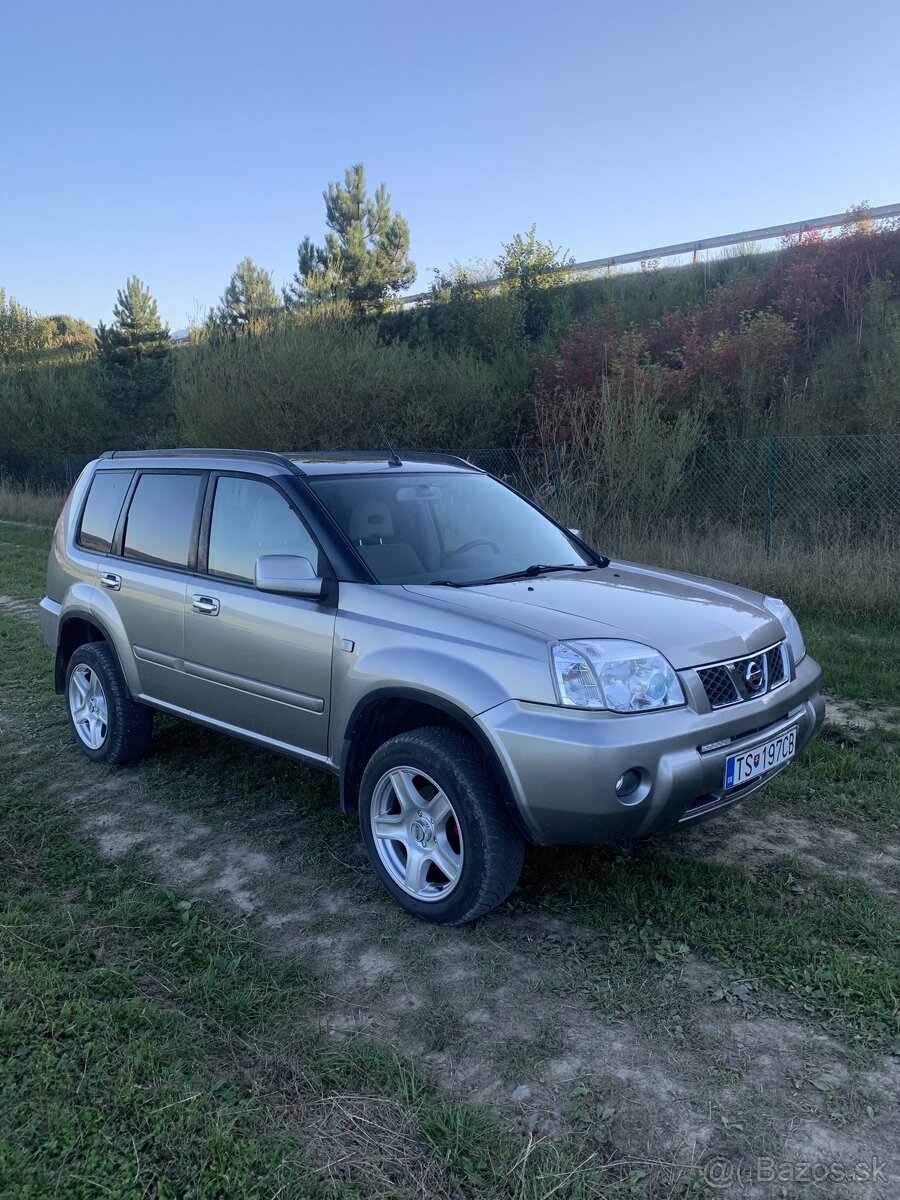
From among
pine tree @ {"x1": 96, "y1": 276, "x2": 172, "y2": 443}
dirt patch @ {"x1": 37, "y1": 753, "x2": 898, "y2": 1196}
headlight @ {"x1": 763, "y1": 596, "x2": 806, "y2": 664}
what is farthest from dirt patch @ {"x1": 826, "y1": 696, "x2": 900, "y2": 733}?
pine tree @ {"x1": 96, "y1": 276, "x2": 172, "y2": 443}

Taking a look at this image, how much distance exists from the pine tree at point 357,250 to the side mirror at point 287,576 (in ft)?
109

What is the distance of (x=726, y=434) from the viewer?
1523 cm

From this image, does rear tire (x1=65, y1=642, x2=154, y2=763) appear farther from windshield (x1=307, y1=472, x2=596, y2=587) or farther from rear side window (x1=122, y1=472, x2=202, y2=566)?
Result: windshield (x1=307, y1=472, x2=596, y2=587)

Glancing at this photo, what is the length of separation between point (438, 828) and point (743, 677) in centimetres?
129

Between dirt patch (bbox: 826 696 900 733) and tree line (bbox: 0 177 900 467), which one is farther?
tree line (bbox: 0 177 900 467)

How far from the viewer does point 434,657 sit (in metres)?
3.25

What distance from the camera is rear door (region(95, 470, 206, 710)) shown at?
4.44 meters

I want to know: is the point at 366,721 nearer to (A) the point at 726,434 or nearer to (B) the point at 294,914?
(B) the point at 294,914

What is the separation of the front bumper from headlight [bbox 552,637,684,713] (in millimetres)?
45

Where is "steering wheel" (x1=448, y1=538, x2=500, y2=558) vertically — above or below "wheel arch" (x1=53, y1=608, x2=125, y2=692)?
above

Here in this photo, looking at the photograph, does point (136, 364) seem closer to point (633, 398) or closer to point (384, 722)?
point (633, 398)

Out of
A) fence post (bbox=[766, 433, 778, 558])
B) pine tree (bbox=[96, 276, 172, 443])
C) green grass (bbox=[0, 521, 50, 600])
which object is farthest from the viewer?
pine tree (bbox=[96, 276, 172, 443])

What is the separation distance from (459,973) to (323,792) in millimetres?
1756

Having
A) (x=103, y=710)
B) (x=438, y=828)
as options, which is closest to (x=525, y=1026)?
(x=438, y=828)
